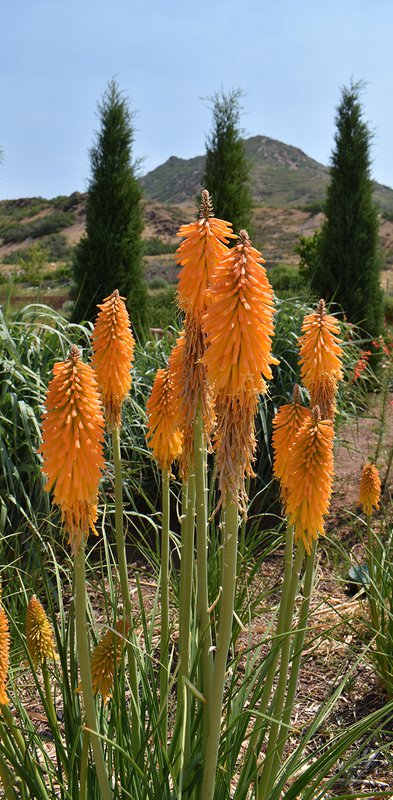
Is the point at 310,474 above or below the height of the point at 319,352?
below

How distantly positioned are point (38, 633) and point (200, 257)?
1.20m

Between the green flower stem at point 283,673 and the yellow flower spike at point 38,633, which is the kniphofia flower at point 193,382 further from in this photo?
the yellow flower spike at point 38,633

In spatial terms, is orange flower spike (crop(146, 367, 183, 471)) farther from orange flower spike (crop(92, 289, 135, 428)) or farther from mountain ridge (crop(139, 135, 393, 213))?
mountain ridge (crop(139, 135, 393, 213))

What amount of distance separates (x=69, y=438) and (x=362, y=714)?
3024 mm

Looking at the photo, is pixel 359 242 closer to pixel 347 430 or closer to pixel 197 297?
pixel 347 430

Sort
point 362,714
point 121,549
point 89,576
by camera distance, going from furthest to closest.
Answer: point 89,576 → point 362,714 → point 121,549

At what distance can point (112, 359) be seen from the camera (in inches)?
87.3

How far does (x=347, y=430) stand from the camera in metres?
9.33

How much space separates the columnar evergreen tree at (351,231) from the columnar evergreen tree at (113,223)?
3730 mm

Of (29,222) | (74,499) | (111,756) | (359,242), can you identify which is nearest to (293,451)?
(74,499)

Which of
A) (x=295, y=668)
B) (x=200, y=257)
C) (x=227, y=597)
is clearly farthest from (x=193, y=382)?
(x=295, y=668)

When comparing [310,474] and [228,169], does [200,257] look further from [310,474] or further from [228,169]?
[228,169]

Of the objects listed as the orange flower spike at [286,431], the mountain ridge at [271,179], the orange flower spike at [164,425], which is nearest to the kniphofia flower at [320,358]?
the orange flower spike at [286,431]

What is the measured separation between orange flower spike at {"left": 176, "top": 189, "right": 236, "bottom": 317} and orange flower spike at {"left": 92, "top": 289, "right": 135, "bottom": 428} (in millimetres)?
567
